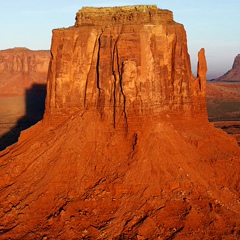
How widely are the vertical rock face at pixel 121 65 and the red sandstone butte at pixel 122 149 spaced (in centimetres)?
6

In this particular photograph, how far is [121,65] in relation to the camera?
20172 mm

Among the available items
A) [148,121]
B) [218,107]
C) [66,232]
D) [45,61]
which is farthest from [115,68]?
[45,61]

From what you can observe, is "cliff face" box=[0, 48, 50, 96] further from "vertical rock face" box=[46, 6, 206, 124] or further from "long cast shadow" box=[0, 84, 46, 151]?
"vertical rock face" box=[46, 6, 206, 124]

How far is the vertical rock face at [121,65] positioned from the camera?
66.3ft

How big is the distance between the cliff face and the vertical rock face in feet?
242

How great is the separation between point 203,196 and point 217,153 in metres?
4.33

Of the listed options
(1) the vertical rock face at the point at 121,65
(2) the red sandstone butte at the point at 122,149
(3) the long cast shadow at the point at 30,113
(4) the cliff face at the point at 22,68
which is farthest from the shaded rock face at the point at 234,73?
(1) the vertical rock face at the point at 121,65

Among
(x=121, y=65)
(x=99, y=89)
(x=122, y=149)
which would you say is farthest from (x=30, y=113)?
(x=122, y=149)

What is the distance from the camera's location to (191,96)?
2355 centimetres

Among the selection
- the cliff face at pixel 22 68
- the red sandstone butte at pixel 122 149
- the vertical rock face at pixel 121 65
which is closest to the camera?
the red sandstone butte at pixel 122 149

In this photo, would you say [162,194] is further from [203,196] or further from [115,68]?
[115,68]

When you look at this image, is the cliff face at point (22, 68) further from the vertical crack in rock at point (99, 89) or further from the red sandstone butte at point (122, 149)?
the vertical crack in rock at point (99, 89)

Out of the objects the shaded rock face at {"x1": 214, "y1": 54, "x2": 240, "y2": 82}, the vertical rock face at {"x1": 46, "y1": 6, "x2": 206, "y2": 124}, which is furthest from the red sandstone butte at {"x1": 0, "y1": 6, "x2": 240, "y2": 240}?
the shaded rock face at {"x1": 214, "y1": 54, "x2": 240, "y2": 82}

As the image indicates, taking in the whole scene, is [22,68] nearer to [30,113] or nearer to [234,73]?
[30,113]
